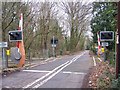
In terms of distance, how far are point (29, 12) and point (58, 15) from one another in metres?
15.4

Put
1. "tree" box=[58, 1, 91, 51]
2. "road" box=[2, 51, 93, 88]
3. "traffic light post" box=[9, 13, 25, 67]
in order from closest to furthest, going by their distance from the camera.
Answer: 1. "road" box=[2, 51, 93, 88]
2. "traffic light post" box=[9, 13, 25, 67]
3. "tree" box=[58, 1, 91, 51]

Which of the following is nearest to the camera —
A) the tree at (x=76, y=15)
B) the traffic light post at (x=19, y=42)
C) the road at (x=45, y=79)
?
the road at (x=45, y=79)

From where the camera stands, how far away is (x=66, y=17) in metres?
60.4

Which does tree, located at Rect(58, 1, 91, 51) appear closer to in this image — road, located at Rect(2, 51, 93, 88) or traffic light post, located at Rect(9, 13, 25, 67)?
traffic light post, located at Rect(9, 13, 25, 67)

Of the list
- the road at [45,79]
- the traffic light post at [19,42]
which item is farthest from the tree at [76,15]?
the road at [45,79]

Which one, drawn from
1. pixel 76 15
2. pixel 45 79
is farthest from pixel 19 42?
pixel 76 15

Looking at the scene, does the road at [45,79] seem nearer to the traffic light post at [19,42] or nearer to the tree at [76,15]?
the traffic light post at [19,42]

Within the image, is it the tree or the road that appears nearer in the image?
the road

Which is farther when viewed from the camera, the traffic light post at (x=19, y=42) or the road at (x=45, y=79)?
the traffic light post at (x=19, y=42)

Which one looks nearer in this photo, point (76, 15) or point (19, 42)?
point (19, 42)

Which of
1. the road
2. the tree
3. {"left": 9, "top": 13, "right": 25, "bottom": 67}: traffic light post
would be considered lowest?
the road

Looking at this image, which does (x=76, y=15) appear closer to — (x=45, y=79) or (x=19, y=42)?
(x=19, y=42)

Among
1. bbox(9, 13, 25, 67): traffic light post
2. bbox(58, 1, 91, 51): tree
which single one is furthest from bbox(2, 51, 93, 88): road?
bbox(58, 1, 91, 51): tree

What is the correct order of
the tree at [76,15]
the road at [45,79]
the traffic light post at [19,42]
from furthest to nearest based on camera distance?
the tree at [76,15] < the traffic light post at [19,42] < the road at [45,79]
